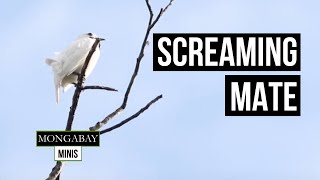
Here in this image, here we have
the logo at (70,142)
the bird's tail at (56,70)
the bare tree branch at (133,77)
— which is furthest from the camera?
the bird's tail at (56,70)

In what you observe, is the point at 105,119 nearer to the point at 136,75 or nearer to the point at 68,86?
the point at 136,75

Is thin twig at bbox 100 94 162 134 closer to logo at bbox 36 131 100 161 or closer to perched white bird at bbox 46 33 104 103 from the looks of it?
logo at bbox 36 131 100 161

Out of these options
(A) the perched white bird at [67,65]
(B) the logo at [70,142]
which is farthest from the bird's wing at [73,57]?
(B) the logo at [70,142]

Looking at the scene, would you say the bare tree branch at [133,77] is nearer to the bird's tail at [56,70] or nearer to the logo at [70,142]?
the logo at [70,142]

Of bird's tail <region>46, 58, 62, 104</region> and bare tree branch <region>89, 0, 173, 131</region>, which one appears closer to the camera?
bare tree branch <region>89, 0, 173, 131</region>

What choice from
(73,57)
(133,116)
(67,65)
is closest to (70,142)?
(133,116)

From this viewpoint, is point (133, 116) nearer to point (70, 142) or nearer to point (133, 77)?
point (133, 77)

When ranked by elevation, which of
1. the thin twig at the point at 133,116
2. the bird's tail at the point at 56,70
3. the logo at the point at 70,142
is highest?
the bird's tail at the point at 56,70

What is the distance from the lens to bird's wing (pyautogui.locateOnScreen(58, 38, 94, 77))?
23.4ft

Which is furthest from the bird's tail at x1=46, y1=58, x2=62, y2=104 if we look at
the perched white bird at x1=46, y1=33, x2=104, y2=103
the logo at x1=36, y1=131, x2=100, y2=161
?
the logo at x1=36, y1=131, x2=100, y2=161

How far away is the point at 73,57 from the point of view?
7.22m

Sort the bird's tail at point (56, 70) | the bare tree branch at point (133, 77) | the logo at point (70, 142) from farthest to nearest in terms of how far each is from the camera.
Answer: the bird's tail at point (56, 70) → the logo at point (70, 142) → the bare tree branch at point (133, 77)

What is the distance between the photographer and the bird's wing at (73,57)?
712cm

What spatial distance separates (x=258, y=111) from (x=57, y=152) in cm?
341
